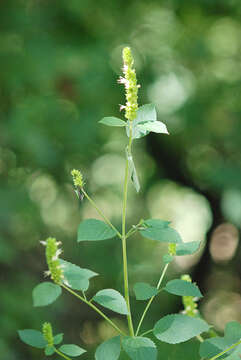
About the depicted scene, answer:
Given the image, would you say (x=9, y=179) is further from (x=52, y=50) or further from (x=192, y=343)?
(x=192, y=343)

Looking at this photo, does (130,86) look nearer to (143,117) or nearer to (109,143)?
(143,117)

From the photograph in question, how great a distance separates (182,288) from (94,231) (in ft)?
0.24

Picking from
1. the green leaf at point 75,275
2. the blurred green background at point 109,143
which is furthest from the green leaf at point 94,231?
the blurred green background at point 109,143

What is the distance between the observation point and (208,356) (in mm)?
321

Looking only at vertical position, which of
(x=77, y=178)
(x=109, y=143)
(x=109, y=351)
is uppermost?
(x=109, y=143)

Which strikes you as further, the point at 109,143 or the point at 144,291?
the point at 109,143

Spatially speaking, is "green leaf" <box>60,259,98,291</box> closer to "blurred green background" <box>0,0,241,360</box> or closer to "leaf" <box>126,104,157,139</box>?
"leaf" <box>126,104,157,139</box>

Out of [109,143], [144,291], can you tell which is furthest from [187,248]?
[109,143]

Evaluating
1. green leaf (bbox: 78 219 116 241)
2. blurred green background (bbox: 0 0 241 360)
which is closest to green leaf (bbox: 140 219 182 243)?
green leaf (bbox: 78 219 116 241)

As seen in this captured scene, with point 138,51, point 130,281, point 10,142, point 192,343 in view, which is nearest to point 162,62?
point 138,51

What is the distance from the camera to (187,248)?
37 centimetres

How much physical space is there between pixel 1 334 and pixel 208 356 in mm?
1918

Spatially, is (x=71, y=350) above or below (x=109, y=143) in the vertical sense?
below

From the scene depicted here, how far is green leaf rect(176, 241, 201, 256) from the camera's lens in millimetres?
363
